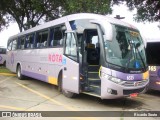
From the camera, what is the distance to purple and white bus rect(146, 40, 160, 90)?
1193cm

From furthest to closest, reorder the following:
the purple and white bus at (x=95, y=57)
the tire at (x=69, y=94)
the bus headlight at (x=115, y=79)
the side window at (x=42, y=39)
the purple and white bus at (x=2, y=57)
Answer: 1. the purple and white bus at (x=2, y=57)
2. the side window at (x=42, y=39)
3. the tire at (x=69, y=94)
4. the purple and white bus at (x=95, y=57)
5. the bus headlight at (x=115, y=79)

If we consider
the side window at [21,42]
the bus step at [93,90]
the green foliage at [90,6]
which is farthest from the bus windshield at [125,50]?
the green foliage at [90,6]

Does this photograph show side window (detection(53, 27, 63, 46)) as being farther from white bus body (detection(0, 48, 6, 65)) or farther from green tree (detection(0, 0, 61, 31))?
white bus body (detection(0, 48, 6, 65))

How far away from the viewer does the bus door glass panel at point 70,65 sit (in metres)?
9.71

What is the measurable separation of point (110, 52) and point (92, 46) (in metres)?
1.87

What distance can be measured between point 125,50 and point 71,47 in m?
2.12

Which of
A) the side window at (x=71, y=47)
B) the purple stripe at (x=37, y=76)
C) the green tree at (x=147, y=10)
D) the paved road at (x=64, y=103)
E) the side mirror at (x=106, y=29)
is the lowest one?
the paved road at (x=64, y=103)

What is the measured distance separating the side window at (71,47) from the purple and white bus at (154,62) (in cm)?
407

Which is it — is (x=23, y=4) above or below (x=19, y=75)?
above

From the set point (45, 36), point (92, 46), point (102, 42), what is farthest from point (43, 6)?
point (102, 42)

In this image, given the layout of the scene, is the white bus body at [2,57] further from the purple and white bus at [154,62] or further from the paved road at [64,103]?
the purple and white bus at [154,62]

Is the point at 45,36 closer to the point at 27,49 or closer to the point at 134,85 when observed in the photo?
the point at 27,49

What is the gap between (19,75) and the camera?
55.6 ft

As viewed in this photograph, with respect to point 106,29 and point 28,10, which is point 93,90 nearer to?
point 106,29
